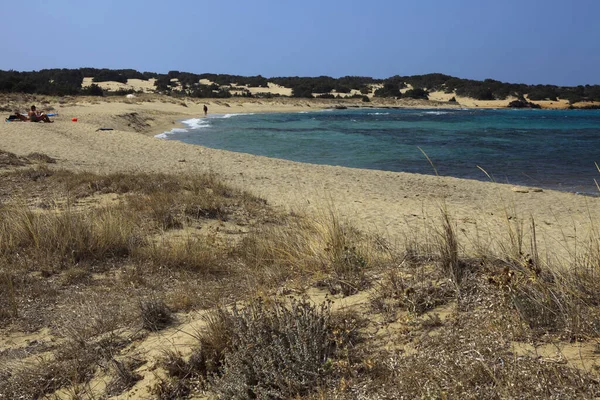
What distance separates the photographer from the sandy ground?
8703mm

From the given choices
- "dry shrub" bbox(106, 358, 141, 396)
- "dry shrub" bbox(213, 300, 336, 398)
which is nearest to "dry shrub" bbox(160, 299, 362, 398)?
"dry shrub" bbox(213, 300, 336, 398)

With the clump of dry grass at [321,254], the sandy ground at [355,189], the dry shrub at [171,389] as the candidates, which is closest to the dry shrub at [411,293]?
the clump of dry grass at [321,254]

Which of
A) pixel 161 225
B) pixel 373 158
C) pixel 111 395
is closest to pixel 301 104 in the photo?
pixel 373 158

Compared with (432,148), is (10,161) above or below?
above

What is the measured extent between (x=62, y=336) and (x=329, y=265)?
7.45 feet

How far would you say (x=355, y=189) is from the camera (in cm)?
1321

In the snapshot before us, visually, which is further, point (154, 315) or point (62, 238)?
point (62, 238)

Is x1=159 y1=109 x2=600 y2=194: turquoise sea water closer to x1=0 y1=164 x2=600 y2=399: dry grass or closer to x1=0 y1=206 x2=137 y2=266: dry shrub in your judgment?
x1=0 y1=164 x2=600 y2=399: dry grass

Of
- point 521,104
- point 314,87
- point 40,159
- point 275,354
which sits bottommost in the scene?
point 275,354

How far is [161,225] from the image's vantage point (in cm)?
680

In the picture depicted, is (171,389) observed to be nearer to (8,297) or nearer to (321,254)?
(321,254)

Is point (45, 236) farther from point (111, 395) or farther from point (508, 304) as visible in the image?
point (508, 304)

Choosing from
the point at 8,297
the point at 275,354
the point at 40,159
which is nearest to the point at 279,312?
the point at 275,354

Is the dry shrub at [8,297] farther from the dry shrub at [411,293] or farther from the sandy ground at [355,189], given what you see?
the sandy ground at [355,189]
